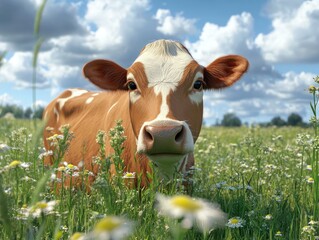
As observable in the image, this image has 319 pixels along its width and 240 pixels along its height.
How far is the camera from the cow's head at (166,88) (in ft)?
14.3

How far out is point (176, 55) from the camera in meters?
5.68

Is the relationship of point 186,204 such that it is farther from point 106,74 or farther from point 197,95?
point 106,74

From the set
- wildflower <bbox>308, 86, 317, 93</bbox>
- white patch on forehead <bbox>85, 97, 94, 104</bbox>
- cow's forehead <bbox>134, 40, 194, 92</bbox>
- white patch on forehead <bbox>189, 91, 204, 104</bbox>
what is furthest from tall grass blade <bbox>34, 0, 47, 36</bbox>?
white patch on forehead <bbox>85, 97, 94, 104</bbox>

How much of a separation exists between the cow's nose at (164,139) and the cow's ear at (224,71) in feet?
6.47

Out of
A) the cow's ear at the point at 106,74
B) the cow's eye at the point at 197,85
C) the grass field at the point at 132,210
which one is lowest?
the grass field at the point at 132,210

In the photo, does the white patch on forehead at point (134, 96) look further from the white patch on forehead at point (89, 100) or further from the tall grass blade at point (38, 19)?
the tall grass blade at point (38, 19)

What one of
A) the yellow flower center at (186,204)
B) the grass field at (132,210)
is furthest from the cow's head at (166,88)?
the yellow flower center at (186,204)

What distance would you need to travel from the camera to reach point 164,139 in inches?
167

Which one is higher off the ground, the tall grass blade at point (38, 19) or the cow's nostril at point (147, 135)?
the tall grass blade at point (38, 19)

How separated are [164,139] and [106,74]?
2.23 meters

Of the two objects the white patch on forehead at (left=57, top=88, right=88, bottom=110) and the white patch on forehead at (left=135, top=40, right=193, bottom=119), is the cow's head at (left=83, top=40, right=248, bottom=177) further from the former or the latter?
the white patch on forehead at (left=57, top=88, right=88, bottom=110)

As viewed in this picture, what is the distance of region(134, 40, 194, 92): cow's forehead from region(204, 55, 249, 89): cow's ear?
44cm

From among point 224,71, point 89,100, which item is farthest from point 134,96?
point 89,100

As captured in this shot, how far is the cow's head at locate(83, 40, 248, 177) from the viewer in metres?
4.36
